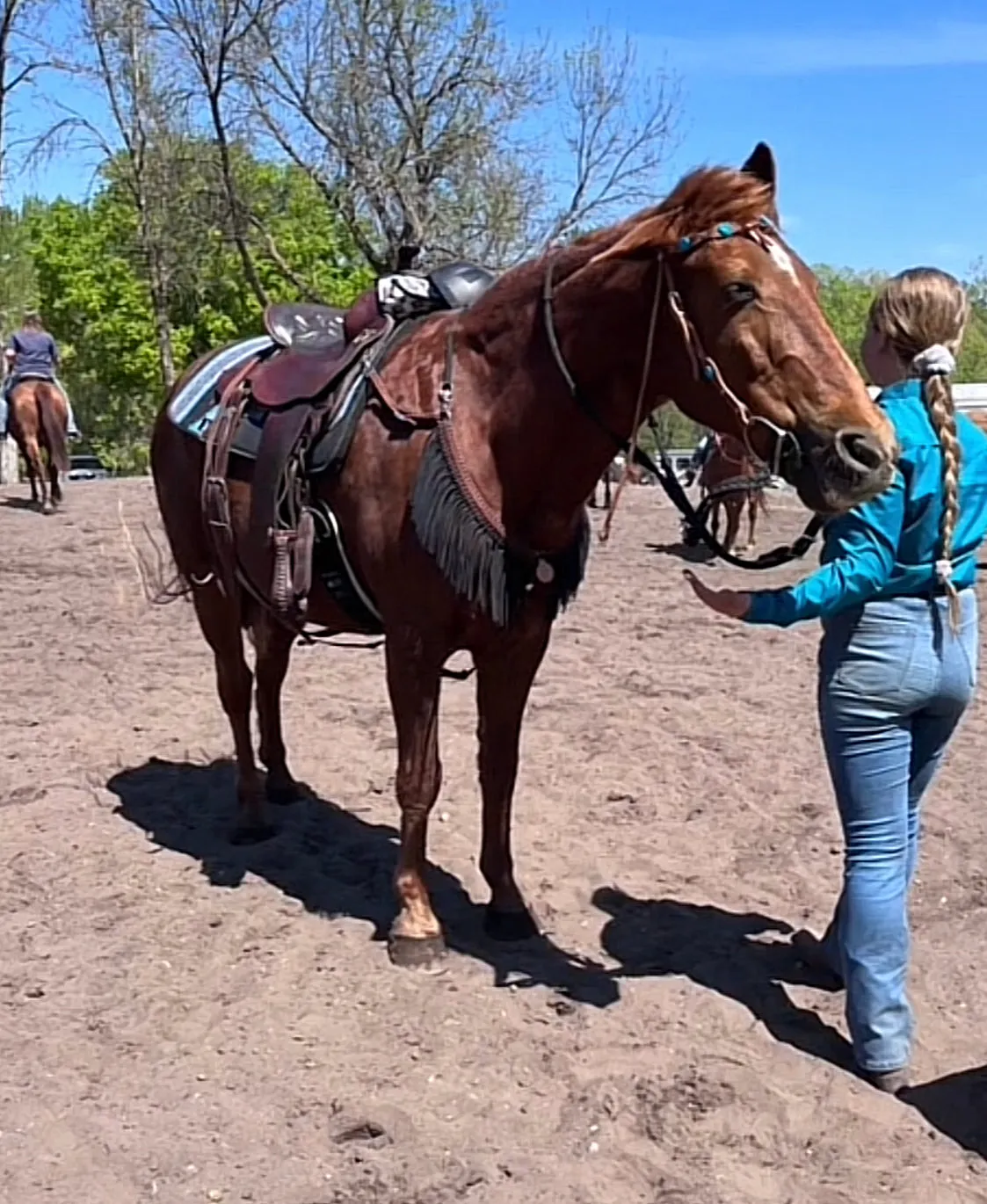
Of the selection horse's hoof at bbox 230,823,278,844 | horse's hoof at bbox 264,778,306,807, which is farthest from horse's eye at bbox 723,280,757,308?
horse's hoof at bbox 264,778,306,807

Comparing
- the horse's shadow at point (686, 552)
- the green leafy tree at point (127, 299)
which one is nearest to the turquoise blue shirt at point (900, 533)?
the horse's shadow at point (686, 552)

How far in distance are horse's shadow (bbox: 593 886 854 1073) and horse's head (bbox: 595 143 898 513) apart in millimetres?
1562

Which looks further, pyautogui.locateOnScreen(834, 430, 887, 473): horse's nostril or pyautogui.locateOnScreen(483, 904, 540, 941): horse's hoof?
pyautogui.locateOnScreen(483, 904, 540, 941): horse's hoof

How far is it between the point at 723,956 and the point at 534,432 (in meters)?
1.68

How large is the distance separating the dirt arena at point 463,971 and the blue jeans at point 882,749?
24cm

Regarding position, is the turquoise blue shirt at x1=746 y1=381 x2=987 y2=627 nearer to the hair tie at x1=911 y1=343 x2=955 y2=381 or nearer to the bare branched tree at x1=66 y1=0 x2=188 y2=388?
the hair tie at x1=911 y1=343 x2=955 y2=381

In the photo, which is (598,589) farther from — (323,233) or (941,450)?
(323,233)

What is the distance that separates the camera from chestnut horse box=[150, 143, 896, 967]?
3.29 m

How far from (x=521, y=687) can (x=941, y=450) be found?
153cm

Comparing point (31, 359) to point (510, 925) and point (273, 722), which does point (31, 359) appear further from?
point (510, 925)

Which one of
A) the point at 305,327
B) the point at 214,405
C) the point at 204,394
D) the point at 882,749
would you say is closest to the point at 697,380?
the point at 882,749

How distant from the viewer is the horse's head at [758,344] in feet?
10.3

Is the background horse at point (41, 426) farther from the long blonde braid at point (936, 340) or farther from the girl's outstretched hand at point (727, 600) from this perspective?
the long blonde braid at point (936, 340)

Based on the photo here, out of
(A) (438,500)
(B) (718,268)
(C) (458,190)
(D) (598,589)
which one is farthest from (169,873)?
(C) (458,190)
